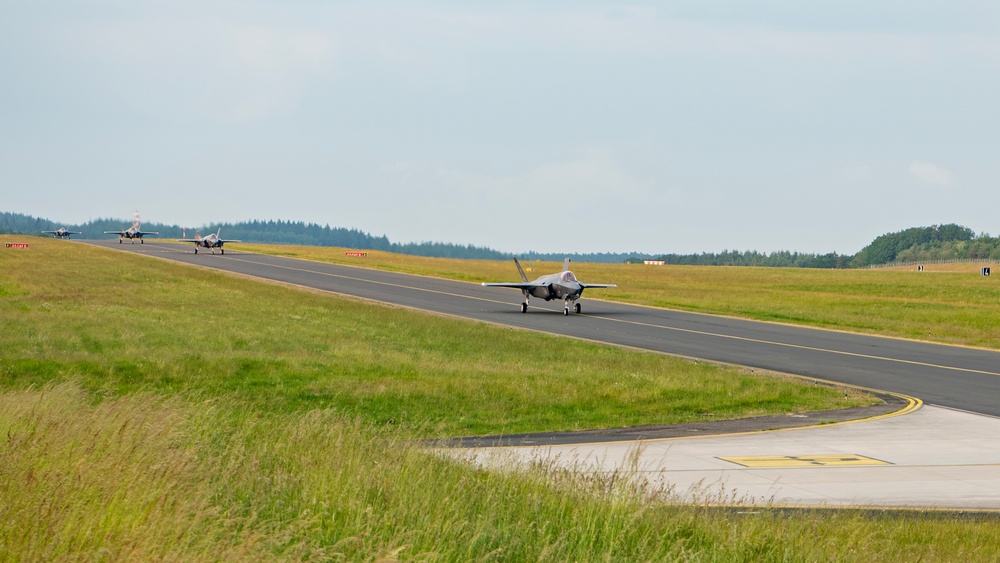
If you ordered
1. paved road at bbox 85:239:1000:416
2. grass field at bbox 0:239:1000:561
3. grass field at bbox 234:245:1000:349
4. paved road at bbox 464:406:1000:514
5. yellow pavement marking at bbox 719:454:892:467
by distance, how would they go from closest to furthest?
grass field at bbox 0:239:1000:561
paved road at bbox 464:406:1000:514
yellow pavement marking at bbox 719:454:892:467
paved road at bbox 85:239:1000:416
grass field at bbox 234:245:1000:349

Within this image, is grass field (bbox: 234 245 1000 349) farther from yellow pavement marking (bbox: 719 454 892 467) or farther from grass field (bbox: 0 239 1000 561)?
yellow pavement marking (bbox: 719 454 892 467)

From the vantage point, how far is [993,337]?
1617 inches

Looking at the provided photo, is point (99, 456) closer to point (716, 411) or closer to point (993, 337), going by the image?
point (716, 411)

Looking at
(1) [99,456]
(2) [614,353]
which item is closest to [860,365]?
(2) [614,353]

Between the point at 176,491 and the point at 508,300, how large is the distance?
48.9 m

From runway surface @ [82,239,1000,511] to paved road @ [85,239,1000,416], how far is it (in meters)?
0.06

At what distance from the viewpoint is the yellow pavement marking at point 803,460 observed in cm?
1584

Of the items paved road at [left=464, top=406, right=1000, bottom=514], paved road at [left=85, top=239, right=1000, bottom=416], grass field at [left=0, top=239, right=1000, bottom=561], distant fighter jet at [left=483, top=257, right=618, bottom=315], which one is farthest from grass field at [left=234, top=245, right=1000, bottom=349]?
paved road at [left=464, top=406, right=1000, bottom=514]

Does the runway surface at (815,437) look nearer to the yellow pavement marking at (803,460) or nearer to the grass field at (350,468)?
the yellow pavement marking at (803,460)

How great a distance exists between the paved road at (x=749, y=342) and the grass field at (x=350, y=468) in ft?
10.9

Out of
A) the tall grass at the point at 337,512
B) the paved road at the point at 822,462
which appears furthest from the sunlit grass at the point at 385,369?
the tall grass at the point at 337,512

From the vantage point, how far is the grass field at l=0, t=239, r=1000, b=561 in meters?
7.86

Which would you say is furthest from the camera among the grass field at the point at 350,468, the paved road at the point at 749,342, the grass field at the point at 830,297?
the grass field at the point at 830,297

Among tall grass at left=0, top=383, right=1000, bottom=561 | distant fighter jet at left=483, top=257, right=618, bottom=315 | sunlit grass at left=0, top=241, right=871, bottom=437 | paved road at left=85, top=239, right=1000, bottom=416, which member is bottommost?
sunlit grass at left=0, top=241, right=871, bottom=437
